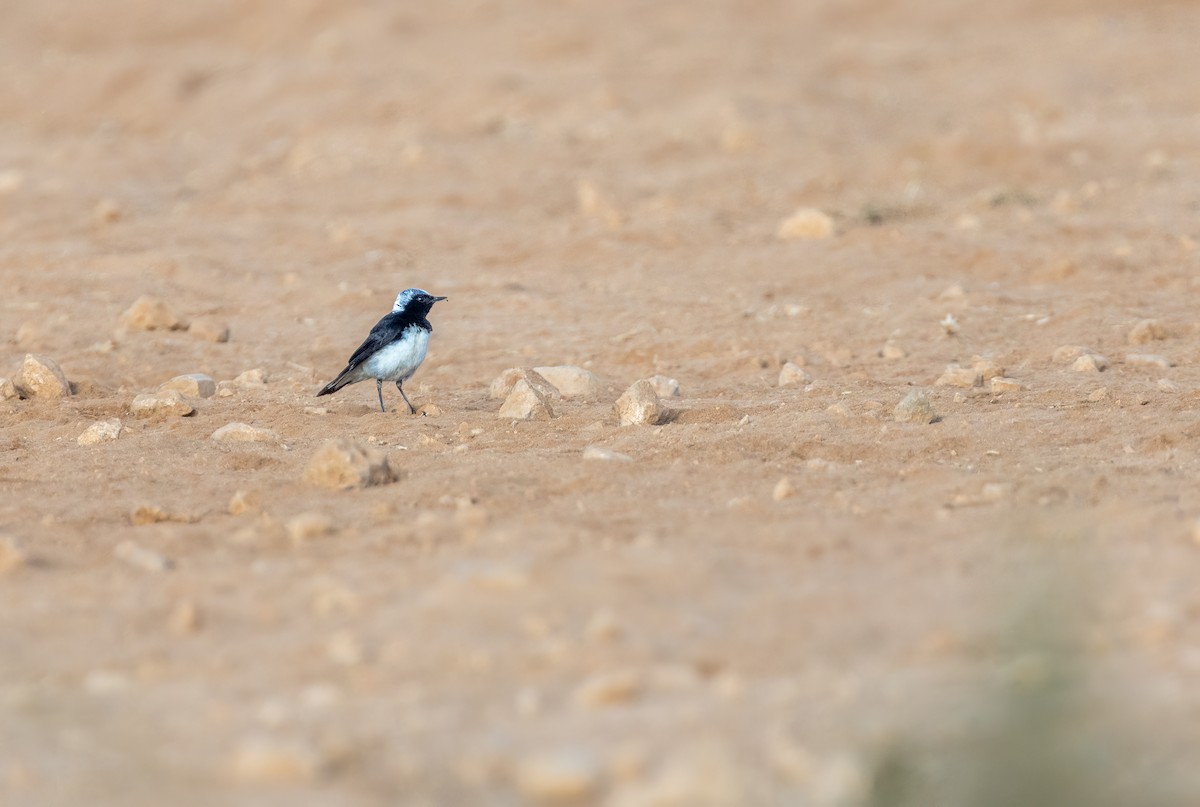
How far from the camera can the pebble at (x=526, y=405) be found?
22.7 ft

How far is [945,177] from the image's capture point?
42.8 ft

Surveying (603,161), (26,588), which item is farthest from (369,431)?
(603,161)

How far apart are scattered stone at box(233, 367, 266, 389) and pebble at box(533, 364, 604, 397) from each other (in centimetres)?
164

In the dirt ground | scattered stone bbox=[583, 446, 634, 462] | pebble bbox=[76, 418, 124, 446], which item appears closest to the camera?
the dirt ground

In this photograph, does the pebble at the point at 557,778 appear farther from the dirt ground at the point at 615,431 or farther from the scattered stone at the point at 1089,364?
the scattered stone at the point at 1089,364

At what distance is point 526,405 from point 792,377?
65.8 inches

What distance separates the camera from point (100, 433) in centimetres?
659

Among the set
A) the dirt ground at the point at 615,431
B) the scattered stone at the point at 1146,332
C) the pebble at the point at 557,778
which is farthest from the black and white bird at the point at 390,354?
the pebble at the point at 557,778

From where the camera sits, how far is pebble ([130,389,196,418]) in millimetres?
7230

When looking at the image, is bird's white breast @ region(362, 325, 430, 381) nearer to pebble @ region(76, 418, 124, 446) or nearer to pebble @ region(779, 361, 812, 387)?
pebble @ region(76, 418, 124, 446)

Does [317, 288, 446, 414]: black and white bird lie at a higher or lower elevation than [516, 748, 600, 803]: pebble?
lower

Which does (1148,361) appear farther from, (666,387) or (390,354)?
(390,354)

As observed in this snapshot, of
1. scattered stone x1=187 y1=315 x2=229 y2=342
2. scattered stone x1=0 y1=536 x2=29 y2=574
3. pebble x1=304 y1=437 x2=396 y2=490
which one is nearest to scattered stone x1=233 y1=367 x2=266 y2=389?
scattered stone x1=187 y1=315 x2=229 y2=342

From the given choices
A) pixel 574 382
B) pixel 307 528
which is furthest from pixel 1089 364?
pixel 307 528
